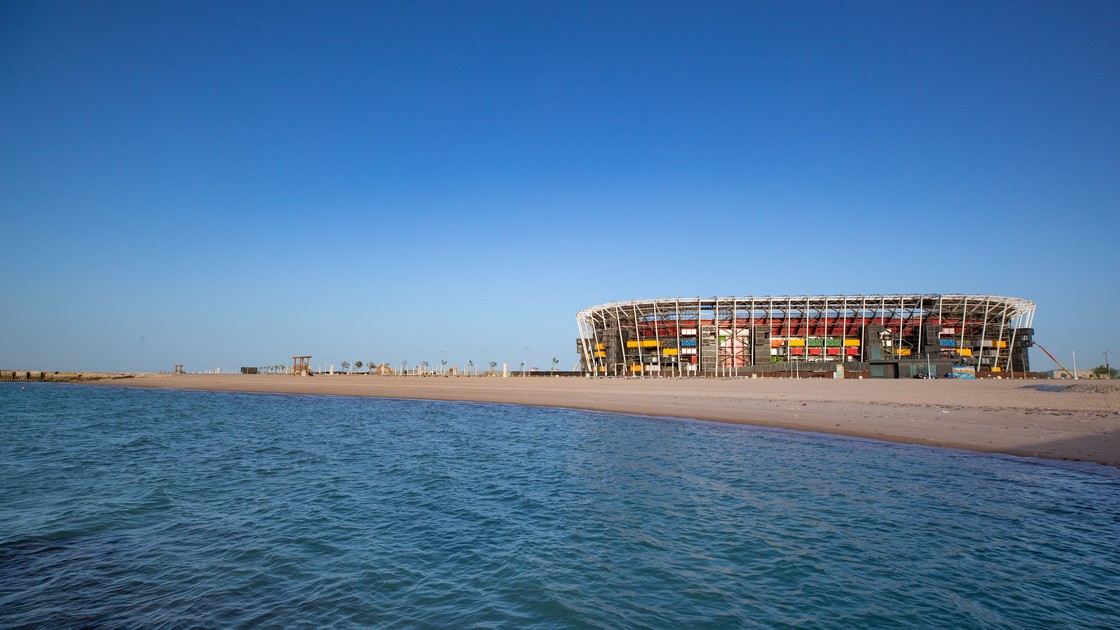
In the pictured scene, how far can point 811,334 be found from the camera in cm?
10494

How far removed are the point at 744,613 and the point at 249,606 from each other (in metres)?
6.75

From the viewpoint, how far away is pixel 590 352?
11275 centimetres

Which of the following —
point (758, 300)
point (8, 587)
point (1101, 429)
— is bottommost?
point (8, 587)

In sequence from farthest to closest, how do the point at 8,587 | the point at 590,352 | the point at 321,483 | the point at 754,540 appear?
the point at 590,352, the point at 321,483, the point at 754,540, the point at 8,587

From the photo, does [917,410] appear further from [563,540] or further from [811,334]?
[811,334]

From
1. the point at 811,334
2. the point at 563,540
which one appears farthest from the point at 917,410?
the point at 811,334

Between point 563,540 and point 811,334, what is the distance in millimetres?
106810

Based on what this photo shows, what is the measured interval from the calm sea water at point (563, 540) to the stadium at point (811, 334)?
80.9m

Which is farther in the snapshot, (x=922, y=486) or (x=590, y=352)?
(x=590, y=352)

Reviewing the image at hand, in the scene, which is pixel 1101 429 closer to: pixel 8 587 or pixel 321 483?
pixel 321 483

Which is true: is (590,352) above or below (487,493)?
above

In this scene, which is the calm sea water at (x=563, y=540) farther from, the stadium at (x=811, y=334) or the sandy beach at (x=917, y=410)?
the stadium at (x=811, y=334)

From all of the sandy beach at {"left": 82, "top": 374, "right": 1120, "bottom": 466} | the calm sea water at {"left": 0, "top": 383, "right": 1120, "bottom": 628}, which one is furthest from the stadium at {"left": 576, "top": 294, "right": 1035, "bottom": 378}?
the calm sea water at {"left": 0, "top": 383, "right": 1120, "bottom": 628}

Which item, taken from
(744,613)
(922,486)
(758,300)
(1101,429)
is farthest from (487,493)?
(758,300)
